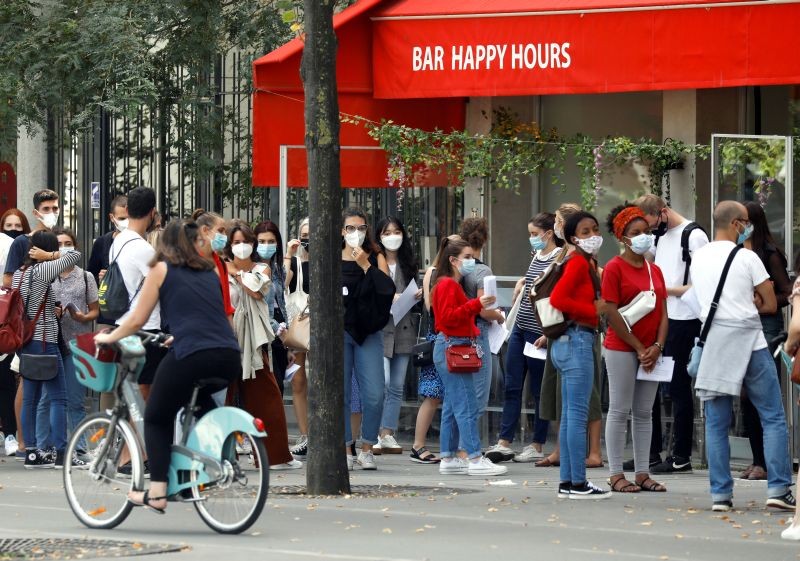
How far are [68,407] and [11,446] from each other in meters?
0.98

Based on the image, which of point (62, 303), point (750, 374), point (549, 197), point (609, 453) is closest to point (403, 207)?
point (549, 197)

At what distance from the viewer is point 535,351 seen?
13.1m

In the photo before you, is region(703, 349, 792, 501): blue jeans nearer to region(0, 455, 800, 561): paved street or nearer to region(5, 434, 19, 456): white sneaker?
region(0, 455, 800, 561): paved street

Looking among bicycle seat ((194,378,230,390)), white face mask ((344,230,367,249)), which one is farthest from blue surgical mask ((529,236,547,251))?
bicycle seat ((194,378,230,390))

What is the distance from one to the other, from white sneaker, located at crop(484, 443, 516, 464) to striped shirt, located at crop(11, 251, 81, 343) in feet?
10.9

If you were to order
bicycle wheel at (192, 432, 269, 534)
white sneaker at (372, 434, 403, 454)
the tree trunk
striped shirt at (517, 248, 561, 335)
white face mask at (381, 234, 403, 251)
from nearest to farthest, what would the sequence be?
bicycle wheel at (192, 432, 269, 534) < the tree trunk < striped shirt at (517, 248, 561, 335) < white face mask at (381, 234, 403, 251) < white sneaker at (372, 434, 403, 454)

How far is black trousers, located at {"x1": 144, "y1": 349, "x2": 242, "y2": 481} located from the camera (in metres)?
9.15

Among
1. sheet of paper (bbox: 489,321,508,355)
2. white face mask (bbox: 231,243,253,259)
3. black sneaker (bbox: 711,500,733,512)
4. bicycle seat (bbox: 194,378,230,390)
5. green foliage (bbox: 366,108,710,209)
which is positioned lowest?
black sneaker (bbox: 711,500,733,512)

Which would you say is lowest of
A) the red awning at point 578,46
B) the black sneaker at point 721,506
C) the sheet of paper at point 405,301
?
the black sneaker at point 721,506

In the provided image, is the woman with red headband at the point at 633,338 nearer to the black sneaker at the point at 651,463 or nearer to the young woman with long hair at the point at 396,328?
the black sneaker at the point at 651,463

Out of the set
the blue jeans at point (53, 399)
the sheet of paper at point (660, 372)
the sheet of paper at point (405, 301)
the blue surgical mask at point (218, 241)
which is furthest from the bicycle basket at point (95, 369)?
the sheet of paper at point (405, 301)

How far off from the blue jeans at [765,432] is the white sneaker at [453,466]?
2609 millimetres

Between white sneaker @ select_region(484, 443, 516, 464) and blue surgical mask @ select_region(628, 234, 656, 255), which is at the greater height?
blue surgical mask @ select_region(628, 234, 656, 255)

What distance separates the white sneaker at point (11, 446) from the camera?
1387 centimetres
